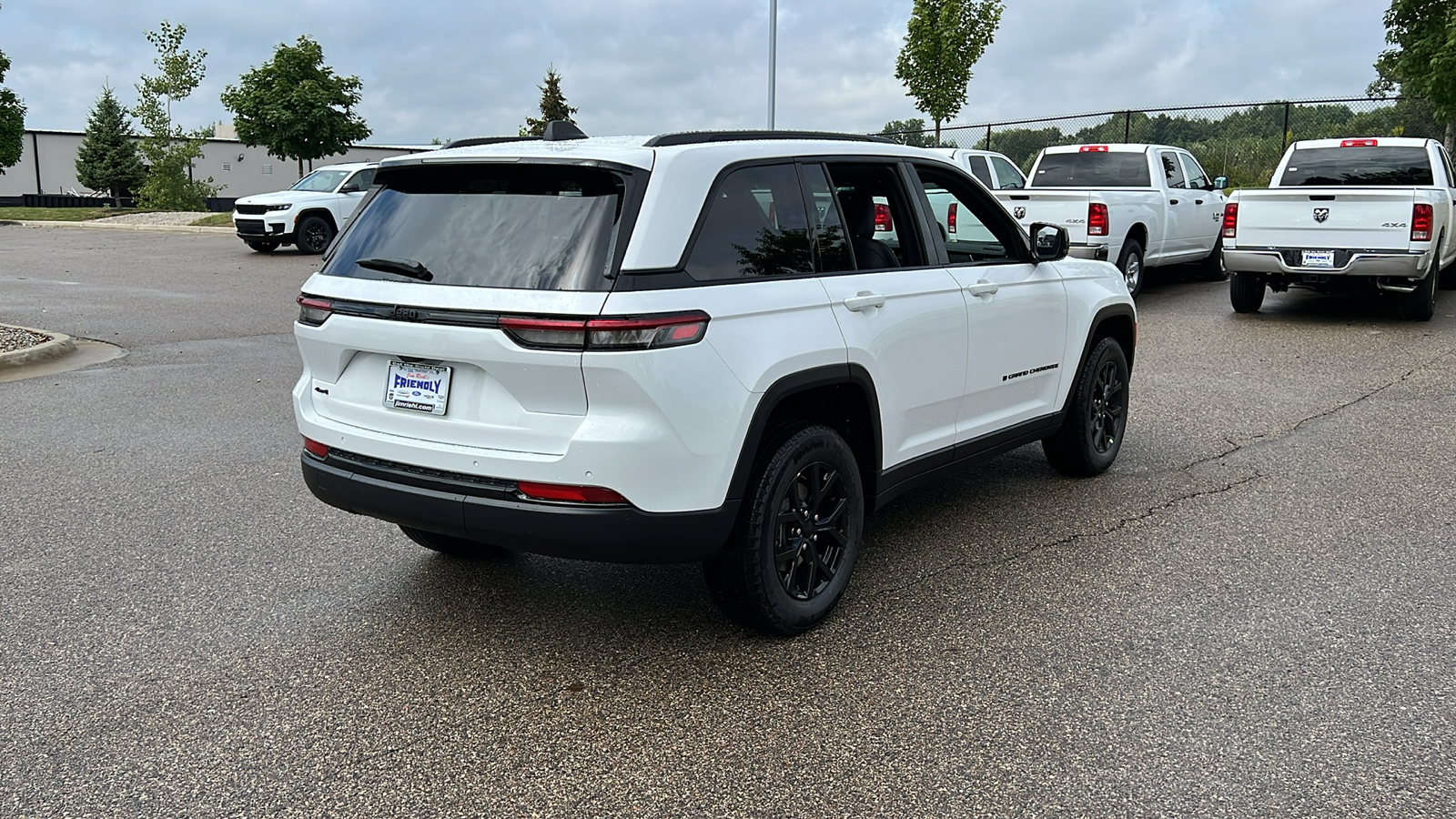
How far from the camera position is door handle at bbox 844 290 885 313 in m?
4.30

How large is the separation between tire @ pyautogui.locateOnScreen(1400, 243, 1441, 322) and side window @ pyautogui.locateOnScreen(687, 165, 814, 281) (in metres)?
10.6

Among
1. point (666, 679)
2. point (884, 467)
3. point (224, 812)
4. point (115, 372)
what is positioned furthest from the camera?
point (115, 372)

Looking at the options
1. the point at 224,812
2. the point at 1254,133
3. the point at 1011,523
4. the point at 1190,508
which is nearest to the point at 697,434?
the point at 224,812

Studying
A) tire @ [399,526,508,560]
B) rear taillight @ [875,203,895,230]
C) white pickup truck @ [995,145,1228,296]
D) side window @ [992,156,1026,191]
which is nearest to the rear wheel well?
rear taillight @ [875,203,895,230]

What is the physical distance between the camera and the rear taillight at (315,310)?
4102 mm

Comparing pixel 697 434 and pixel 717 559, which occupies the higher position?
pixel 697 434

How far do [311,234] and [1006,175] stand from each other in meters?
14.0

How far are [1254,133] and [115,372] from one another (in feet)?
80.4

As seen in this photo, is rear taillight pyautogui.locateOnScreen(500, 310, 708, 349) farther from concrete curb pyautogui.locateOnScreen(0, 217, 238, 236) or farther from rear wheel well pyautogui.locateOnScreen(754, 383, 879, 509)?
concrete curb pyautogui.locateOnScreen(0, 217, 238, 236)

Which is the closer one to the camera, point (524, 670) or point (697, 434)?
point (697, 434)

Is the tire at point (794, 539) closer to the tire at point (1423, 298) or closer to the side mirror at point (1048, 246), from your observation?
the side mirror at point (1048, 246)

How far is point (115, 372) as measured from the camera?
9773 millimetres

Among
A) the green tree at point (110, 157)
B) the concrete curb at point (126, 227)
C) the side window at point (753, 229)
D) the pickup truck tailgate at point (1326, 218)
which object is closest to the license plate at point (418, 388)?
the side window at point (753, 229)

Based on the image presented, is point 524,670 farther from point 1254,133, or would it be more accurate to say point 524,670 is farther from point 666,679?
point 1254,133
